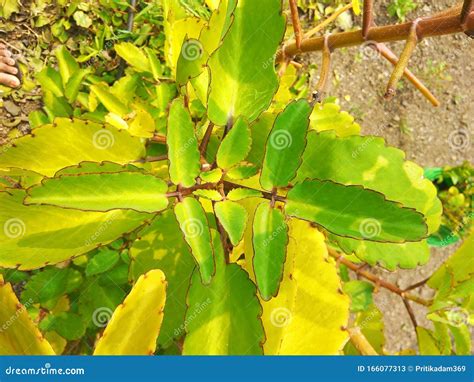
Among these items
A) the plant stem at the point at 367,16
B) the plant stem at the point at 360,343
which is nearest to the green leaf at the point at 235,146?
the plant stem at the point at 367,16

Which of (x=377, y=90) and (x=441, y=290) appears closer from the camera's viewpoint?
(x=441, y=290)

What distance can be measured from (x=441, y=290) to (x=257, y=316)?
42cm

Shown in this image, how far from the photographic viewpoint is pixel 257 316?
2.39ft

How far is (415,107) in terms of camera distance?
197 centimetres

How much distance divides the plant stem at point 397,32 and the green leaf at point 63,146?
0.36 metres

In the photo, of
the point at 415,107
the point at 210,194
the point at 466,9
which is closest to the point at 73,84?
the point at 210,194

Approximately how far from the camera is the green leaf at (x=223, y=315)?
2.41 feet

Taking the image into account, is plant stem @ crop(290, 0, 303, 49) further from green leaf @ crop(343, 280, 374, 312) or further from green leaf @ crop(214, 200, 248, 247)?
green leaf @ crop(343, 280, 374, 312)

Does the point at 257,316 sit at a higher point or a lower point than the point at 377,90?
higher

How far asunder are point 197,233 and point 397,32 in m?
0.40

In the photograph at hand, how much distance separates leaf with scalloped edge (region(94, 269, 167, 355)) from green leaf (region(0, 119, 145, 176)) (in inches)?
9.8

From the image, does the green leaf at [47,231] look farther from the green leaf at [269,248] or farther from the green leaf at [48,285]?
the green leaf at [48,285]

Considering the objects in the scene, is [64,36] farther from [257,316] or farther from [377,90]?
[257,316]
